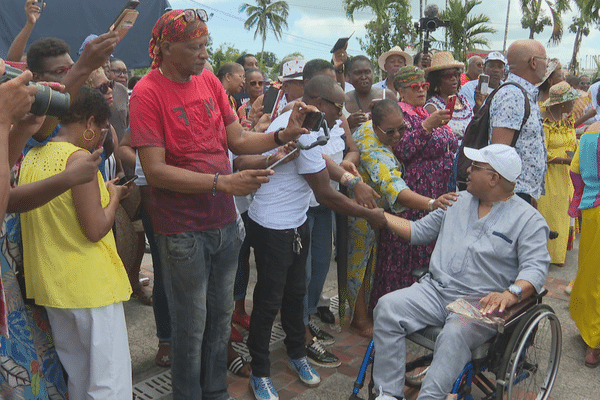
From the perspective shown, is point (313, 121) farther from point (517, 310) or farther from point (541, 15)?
point (541, 15)

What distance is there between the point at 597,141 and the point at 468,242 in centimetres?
169

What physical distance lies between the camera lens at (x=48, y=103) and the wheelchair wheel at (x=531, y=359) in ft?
7.54

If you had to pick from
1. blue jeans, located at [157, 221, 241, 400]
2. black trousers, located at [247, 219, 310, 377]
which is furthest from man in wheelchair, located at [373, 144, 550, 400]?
blue jeans, located at [157, 221, 241, 400]

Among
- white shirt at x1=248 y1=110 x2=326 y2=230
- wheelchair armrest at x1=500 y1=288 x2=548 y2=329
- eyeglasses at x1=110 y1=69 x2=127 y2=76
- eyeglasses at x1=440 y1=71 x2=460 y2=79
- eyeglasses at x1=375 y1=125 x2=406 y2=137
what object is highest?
eyeglasses at x1=440 y1=71 x2=460 y2=79

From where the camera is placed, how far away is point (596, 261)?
3988mm

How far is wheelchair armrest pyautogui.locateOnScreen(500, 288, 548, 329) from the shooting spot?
2744mm

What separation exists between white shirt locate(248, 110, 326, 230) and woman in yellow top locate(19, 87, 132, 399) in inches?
38.0

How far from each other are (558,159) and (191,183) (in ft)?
16.3

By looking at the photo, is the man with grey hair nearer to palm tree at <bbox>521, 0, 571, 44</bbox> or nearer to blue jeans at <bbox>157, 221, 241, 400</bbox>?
blue jeans at <bbox>157, 221, 241, 400</bbox>

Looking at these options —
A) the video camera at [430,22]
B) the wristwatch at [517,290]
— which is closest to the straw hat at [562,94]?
the video camera at [430,22]

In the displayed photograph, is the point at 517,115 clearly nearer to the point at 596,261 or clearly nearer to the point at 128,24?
the point at 596,261

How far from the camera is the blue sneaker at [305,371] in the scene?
3.44 m

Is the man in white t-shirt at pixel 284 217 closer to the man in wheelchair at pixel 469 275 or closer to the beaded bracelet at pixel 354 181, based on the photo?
the beaded bracelet at pixel 354 181

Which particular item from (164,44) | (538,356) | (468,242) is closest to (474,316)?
(468,242)
